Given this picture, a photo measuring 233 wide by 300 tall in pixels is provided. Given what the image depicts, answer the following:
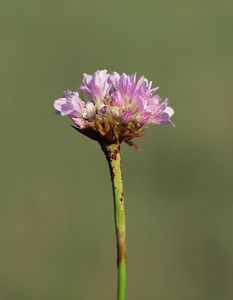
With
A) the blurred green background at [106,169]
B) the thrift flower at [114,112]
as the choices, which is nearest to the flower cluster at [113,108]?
the thrift flower at [114,112]

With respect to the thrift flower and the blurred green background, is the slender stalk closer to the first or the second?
the thrift flower

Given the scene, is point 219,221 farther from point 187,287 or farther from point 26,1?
point 26,1

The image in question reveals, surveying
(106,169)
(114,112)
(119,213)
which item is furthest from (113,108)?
(106,169)

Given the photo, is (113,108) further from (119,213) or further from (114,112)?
(119,213)

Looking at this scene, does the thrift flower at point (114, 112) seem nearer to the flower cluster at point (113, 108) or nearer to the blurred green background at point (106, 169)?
the flower cluster at point (113, 108)

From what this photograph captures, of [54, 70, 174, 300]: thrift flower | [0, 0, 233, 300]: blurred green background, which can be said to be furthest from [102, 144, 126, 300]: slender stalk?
[0, 0, 233, 300]: blurred green background

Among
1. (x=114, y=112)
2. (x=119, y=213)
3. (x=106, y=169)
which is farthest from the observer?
(x=106, y=169)
